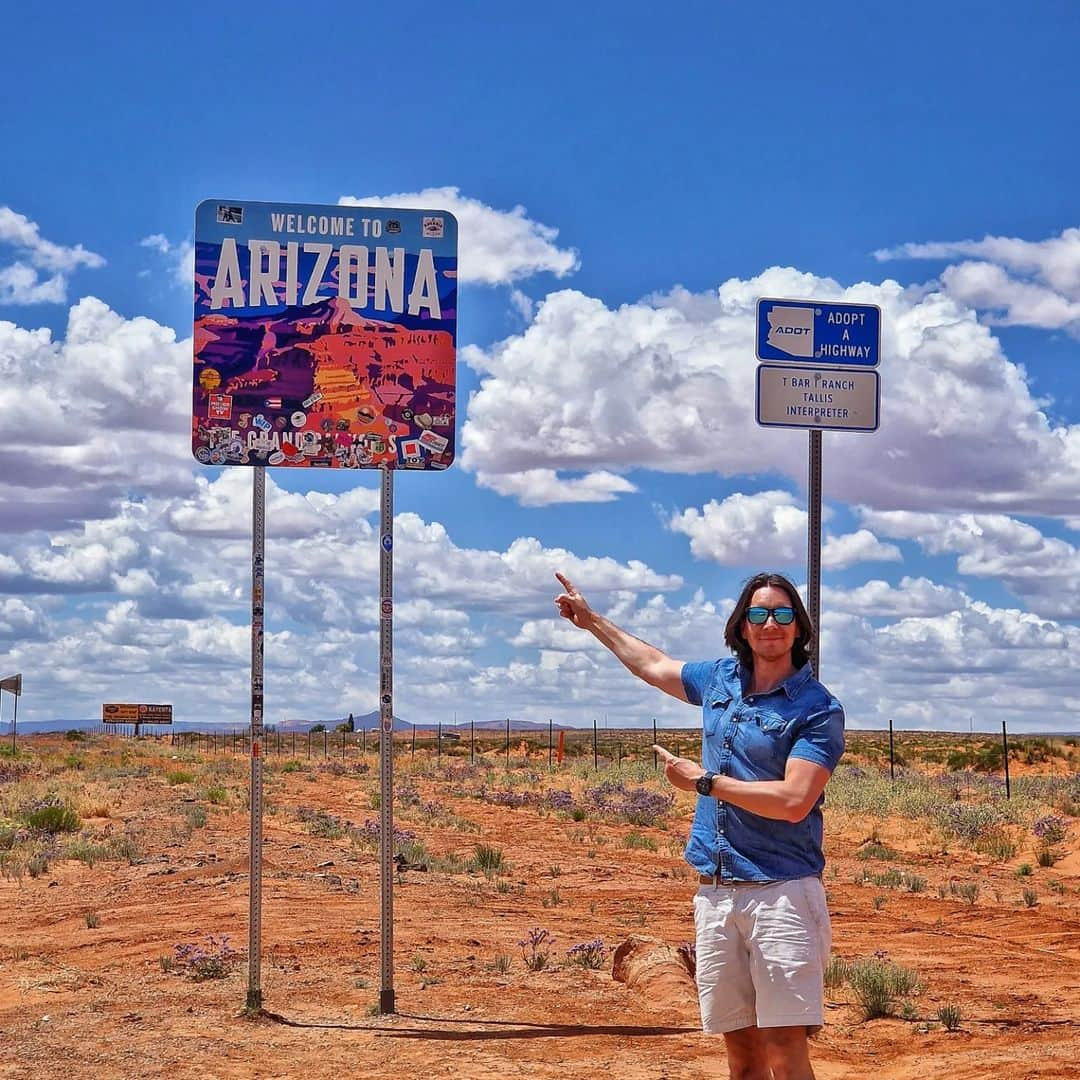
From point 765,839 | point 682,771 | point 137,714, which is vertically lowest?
point 137,714

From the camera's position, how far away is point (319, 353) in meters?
9.40

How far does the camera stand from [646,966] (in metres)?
10.4

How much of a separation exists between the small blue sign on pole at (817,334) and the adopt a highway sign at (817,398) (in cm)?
6

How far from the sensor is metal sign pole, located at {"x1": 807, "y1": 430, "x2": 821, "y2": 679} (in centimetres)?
752

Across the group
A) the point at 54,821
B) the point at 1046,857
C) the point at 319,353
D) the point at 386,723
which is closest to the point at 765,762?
the point at 386,723

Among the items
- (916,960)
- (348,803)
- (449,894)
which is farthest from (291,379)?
(348,803)

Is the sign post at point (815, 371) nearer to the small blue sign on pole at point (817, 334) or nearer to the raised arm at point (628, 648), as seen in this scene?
the small blue sign on pole at point (817, 334)

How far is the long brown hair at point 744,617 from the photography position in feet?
16.1

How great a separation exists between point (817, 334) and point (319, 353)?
328cm

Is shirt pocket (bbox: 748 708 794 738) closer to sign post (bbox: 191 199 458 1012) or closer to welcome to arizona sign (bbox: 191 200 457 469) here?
sign post (bbox: 191 199 458 1012)

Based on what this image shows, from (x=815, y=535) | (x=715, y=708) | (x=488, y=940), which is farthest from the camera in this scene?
(x=488, y=940)

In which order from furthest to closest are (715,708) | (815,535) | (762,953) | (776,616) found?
1. (815,535)
2. (715,708)
3. (776,616)
4. (762,953)

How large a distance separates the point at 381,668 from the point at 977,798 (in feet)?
76.5

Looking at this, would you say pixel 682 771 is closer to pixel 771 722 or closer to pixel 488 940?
pixel 771 722
